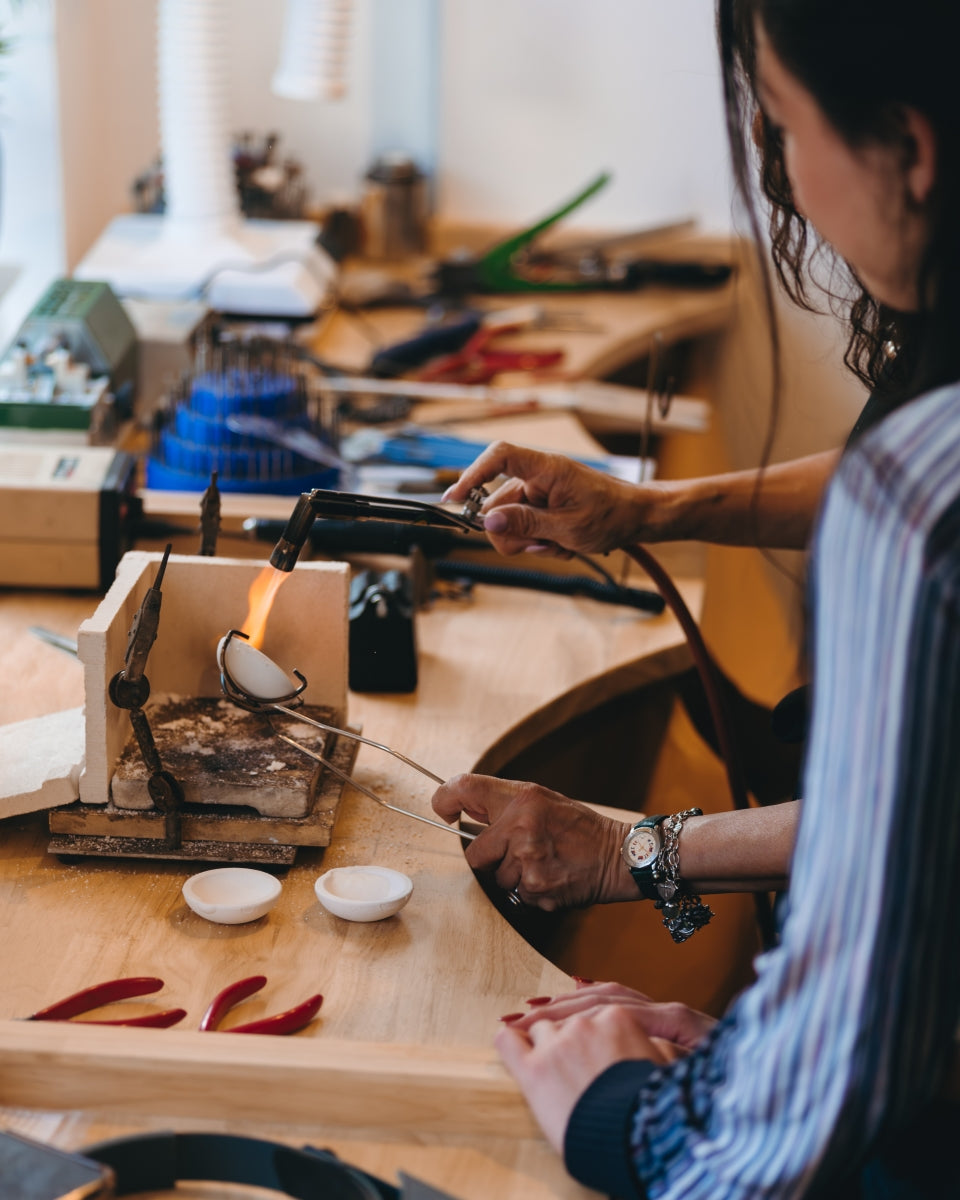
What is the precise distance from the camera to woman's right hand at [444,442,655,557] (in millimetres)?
1384

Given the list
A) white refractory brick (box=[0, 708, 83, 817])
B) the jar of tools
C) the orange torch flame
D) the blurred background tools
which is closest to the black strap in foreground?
white refractory brick (box=[0, 708, 83, 817])

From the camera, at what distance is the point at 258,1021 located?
94 cm

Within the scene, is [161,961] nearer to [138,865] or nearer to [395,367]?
[138,865]

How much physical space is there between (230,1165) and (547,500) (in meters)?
0.80

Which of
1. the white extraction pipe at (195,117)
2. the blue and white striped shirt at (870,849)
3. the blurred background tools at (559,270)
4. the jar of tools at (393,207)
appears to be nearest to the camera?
the blue and white striped shirt at (870,849)

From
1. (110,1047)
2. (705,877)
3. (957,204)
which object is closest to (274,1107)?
(110,1047)

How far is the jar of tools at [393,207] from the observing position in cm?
313

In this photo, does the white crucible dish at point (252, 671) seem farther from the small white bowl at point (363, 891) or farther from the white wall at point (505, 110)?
the white wall at point (505, 110)

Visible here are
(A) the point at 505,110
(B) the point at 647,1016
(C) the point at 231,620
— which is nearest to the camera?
(B) the point at 647,1016

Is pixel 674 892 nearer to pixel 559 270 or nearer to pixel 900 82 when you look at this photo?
pixel 900 82

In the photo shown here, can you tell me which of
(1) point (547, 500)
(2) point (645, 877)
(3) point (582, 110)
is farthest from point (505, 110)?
(2) point (645, 877)

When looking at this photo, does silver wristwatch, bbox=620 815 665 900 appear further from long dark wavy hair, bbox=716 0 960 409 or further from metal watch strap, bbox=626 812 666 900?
long dark wavy hair, bbox=716 0 960 409

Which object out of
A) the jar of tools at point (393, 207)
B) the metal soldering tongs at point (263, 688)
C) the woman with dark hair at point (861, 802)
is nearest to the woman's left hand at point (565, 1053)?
the woman with dark hair at point (861, 802)

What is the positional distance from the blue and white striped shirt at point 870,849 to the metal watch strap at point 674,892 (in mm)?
419
